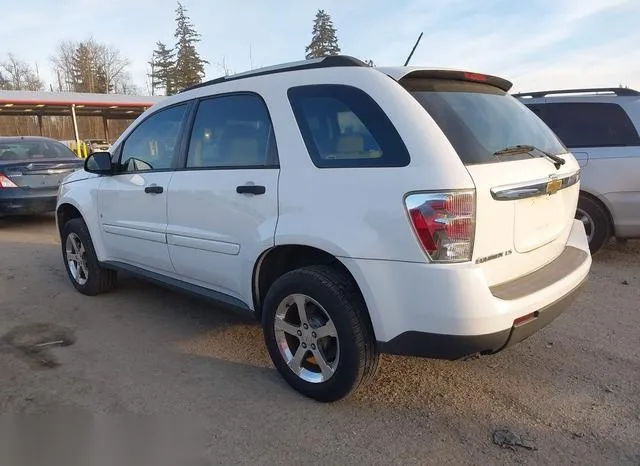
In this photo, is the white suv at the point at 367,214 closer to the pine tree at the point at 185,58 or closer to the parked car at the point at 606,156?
the parked car at the point at 606,156

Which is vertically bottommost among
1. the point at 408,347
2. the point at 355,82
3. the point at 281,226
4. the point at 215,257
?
Answer: the point at 408,347

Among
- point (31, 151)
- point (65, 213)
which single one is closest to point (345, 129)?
point (65, 213)

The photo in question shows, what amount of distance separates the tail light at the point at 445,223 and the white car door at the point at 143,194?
207 centimetres

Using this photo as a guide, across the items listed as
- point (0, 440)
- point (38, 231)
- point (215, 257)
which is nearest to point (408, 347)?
point (215, 257)

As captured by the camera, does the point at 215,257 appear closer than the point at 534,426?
No

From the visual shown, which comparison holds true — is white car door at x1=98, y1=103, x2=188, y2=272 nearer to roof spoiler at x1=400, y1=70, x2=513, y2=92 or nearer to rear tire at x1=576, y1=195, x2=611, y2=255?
roof spoiler at x1=400, y1=70, x2=513, y2=92

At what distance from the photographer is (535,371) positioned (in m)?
3.20

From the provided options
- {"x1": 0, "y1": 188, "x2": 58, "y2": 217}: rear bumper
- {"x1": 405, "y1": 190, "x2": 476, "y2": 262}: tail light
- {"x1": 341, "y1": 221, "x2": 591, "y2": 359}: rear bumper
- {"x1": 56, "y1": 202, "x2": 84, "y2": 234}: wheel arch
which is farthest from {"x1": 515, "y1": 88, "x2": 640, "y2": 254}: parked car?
{"x1": 0, "y1": 188, "x2": 58, "y2": 217}: rear bumper

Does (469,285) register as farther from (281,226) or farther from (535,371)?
(535,371)

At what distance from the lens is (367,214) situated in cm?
247

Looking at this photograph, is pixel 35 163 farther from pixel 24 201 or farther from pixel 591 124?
pixel 591 124

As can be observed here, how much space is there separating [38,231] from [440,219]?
8049 mm

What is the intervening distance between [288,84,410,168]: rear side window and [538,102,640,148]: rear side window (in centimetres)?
386

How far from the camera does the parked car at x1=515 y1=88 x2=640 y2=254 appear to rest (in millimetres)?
5223
